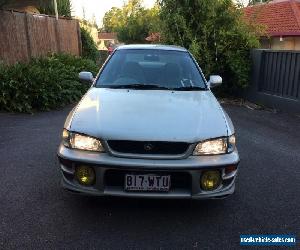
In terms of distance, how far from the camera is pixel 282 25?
21875 mm

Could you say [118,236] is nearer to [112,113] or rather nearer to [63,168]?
[63,168]

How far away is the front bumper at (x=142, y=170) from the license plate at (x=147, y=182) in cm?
4

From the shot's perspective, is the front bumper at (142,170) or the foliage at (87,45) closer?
the front bumper at (142,170)

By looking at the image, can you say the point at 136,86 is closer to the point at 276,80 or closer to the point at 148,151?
the point at 148,151

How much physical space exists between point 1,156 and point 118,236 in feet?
9.54

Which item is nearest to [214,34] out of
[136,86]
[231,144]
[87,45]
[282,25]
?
[136,86]

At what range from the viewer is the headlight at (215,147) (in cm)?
340

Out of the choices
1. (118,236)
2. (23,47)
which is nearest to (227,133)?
(118,236)

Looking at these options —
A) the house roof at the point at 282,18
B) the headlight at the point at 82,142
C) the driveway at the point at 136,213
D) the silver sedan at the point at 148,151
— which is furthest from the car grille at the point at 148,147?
the house roof at the point at 282,18

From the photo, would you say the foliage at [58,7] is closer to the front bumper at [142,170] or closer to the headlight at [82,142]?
the headlight at [82,142]

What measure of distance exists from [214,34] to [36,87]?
5461mm

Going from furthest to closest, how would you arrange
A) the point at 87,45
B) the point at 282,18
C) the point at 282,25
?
the point at 282,18 → the point at 282,25 → the point at 87,45

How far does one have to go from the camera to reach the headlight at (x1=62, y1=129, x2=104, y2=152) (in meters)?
3.40

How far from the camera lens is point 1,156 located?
5.51 metres
